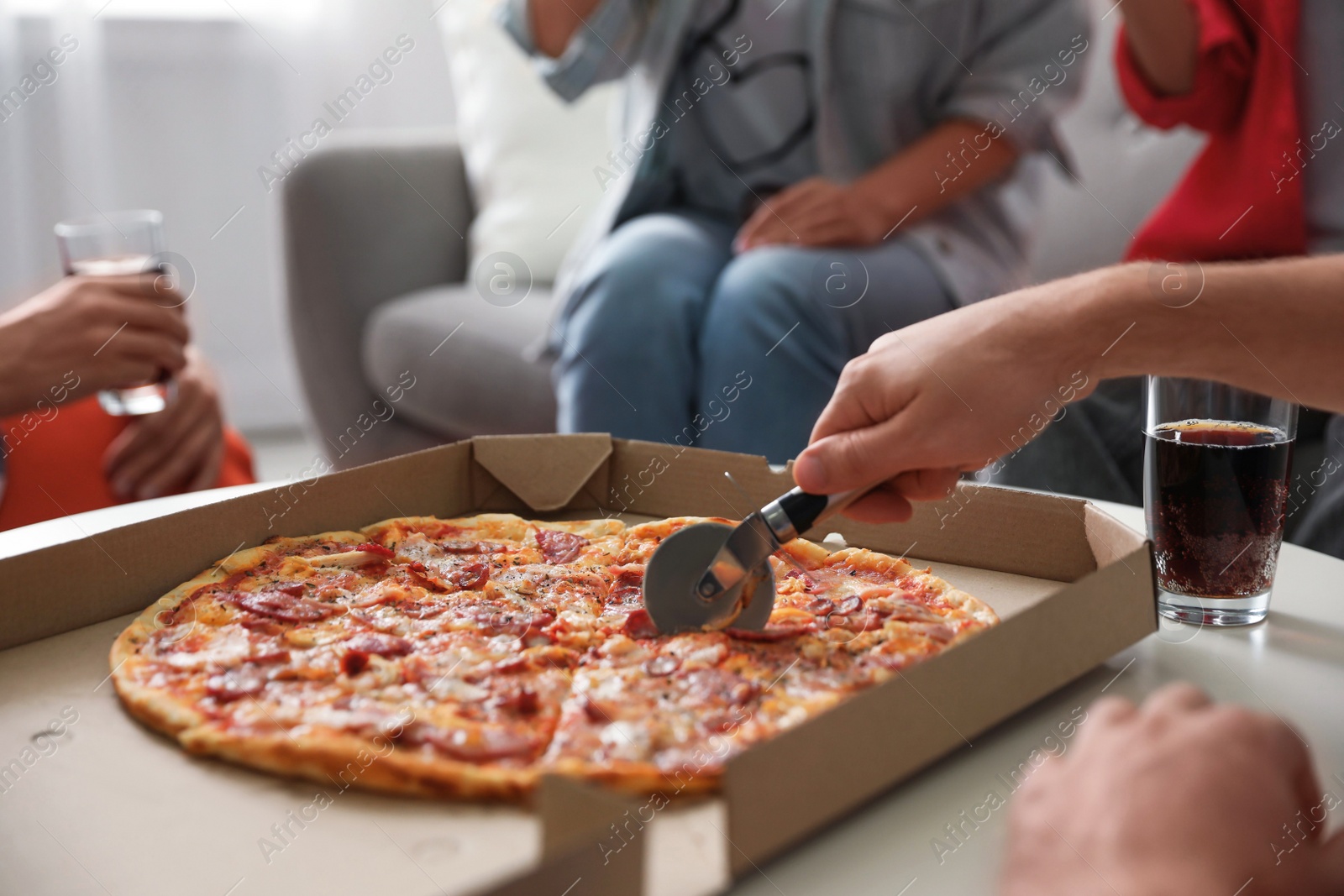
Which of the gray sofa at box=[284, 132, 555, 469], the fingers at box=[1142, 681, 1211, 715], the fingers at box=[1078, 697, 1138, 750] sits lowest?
the gray sofa at box=[284, 132, 555, 469]

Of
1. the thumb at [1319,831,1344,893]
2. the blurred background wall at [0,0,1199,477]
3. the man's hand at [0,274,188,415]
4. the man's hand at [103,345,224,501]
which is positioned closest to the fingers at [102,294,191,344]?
the man's hand at [0,274,188,415]

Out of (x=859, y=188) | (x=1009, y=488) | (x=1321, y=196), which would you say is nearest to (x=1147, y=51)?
(x=1321, y=196)

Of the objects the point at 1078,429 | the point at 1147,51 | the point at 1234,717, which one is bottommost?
the point at 1078,429

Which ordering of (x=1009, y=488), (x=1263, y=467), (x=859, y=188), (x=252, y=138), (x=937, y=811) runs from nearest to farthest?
(x=937, y=811) < (x=1263, y=467) < (x=1009, y=488) < (x=859, y=188) < (x=252, y=138)

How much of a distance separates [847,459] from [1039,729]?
23 cm

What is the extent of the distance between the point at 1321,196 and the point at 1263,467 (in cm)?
83

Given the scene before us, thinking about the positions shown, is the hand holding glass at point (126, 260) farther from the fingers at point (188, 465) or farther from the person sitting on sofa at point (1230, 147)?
the person sitting on sofa at point (1230, 147)

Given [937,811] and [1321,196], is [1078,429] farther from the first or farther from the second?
[937,811]

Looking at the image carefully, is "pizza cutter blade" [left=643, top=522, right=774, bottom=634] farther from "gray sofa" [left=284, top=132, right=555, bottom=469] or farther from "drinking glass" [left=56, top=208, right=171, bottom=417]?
"gray sofa" [left=284, top=132, right=555, bottom=469]

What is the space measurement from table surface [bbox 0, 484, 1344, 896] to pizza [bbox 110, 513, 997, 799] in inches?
2.9

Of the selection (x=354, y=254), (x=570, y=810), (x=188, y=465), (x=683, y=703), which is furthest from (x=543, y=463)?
(x=354, y=254)

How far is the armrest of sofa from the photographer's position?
248cm

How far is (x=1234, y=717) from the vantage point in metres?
0.53

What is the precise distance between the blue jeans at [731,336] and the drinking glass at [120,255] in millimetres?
627
